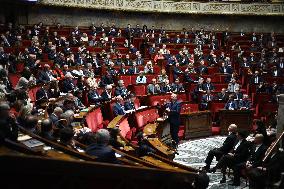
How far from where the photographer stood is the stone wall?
49.9 feet

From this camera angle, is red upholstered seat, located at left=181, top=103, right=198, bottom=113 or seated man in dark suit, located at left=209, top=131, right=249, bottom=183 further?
red upholstered seat, located at left=181, top=103, right=198, bottom=113

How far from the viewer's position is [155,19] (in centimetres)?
1698

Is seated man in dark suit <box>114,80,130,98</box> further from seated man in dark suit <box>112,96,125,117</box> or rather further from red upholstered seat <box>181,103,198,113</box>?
red upholstered seat <box>181,103,198,113</box>

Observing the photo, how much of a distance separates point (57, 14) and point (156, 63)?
4.52 m

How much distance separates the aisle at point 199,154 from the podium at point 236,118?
45 cm

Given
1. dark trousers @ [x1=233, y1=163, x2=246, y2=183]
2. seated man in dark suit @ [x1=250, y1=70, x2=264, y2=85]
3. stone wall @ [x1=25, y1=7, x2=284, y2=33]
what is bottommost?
dark trousers @ [x1=233, y1=163, x2=246, y2=183]

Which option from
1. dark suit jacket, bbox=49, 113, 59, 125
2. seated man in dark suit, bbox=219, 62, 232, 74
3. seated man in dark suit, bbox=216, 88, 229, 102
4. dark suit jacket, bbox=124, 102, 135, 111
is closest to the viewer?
dark suit jacket, bbox=49, 113, 59, 125

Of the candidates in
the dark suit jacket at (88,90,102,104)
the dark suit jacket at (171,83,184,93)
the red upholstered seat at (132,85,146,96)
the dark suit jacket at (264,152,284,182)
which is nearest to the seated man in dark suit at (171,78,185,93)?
the dark suit jacket at (171,83,184,93)

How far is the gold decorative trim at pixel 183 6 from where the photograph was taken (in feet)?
50.4

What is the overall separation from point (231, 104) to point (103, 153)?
747cm

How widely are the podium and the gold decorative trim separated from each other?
709 cm

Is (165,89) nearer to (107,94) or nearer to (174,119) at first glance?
(107,94)

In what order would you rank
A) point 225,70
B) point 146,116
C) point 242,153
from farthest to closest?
point 225,70
point 146,116
point 242,153

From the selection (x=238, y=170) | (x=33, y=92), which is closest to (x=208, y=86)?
(x=33, y=92)
